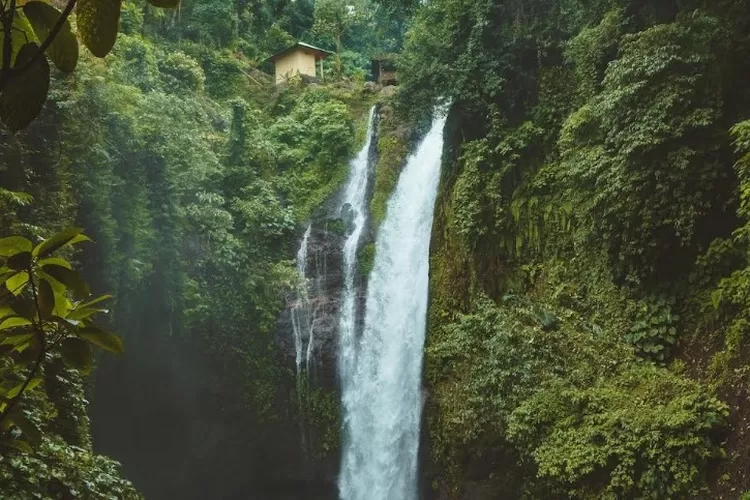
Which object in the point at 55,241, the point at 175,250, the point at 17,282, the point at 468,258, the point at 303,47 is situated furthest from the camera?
the point at 303,47

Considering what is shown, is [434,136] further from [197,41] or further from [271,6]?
[271,6]

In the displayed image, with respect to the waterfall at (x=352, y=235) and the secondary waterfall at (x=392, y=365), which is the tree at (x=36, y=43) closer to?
the secondary waterfall at (x=392, y=365)

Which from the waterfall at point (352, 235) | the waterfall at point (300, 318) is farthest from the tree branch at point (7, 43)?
the waterfall at point (352, 235)

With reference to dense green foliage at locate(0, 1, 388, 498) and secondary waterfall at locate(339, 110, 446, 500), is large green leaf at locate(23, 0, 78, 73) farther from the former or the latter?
secondary waterfall at locate(339, 110, 446, 500)

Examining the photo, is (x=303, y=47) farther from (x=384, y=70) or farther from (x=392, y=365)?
(x=392, y=365)

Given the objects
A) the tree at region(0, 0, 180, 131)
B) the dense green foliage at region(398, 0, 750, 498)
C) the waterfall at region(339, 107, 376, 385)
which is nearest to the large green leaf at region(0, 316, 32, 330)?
the tree at region(0, 0, 180, 131)

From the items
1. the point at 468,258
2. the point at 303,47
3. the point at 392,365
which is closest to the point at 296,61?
the point at 303,47
